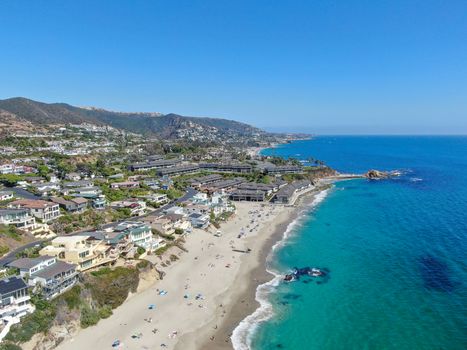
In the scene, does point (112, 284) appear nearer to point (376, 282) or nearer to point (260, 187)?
point (376, 282)

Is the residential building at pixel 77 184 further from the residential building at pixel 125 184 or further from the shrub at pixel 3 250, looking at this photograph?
the shrub at pixel 3 250

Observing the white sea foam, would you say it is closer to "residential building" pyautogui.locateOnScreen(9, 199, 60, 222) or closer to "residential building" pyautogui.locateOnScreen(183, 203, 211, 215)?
"residential building" pyautogui.locateOnScreen(183, 203, 211, 215)

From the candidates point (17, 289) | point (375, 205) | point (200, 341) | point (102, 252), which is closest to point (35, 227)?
point (102, 252)

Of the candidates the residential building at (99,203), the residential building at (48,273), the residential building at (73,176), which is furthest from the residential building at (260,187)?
the residential building at (48,273)

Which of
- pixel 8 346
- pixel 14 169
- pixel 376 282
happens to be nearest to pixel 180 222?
pixel 376 282

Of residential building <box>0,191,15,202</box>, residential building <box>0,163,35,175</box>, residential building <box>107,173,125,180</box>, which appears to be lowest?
residential building <box>107,173,125,180</box>

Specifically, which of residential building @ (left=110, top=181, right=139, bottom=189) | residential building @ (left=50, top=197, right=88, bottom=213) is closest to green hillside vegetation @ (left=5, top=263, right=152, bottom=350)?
residential building @ (left=50, top=197, right=88, bottom=213)

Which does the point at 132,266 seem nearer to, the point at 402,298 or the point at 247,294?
the point at 247,294
